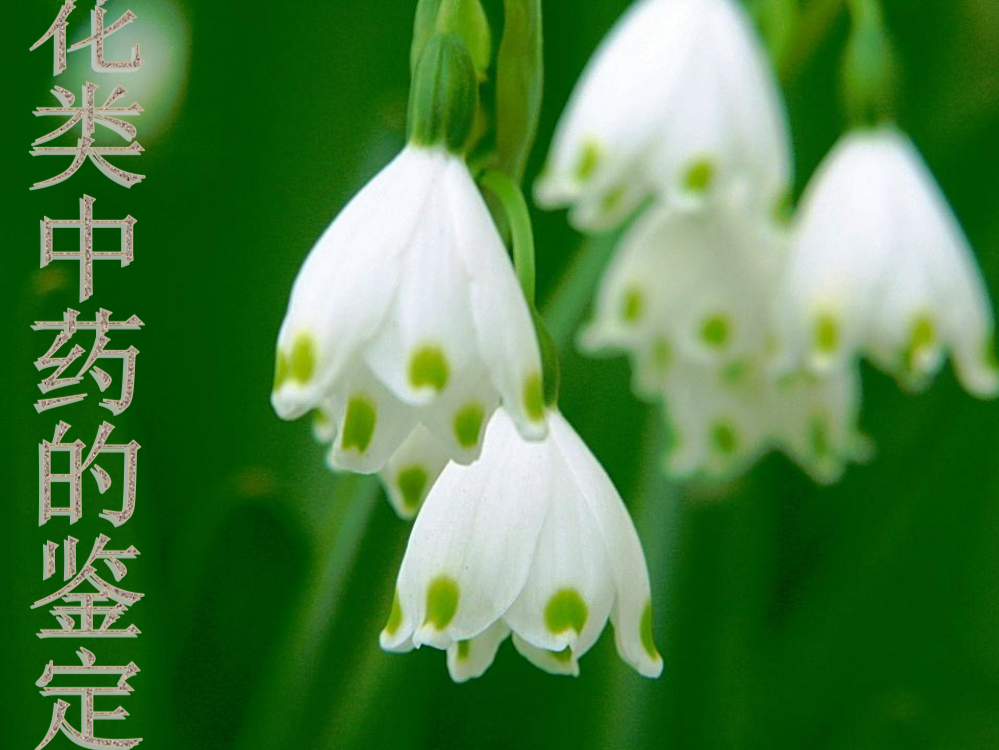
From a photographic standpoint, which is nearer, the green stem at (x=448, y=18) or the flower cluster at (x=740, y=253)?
the green stem at (x=448, y=18)

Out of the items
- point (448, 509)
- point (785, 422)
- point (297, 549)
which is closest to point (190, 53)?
point (297, 549)

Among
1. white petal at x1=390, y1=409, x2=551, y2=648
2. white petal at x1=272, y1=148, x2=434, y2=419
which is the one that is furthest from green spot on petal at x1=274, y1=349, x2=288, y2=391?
white petal at x1=390, y1=409, x2=551, y2=648

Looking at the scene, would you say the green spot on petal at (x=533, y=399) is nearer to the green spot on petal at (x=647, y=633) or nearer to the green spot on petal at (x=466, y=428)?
the green spot on petal at (x=466, y=428)

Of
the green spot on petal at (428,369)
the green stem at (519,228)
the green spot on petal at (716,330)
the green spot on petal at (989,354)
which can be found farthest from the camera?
the green spot on petal at (716,330)

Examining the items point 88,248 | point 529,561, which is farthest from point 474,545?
point 88,248

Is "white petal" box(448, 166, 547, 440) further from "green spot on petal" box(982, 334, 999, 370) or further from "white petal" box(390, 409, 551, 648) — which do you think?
"green spot on petal" box(982, 334, 999, 370)

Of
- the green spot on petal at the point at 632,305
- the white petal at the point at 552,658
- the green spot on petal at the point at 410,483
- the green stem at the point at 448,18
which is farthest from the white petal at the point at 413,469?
the green spot on petal at the point at 632,305

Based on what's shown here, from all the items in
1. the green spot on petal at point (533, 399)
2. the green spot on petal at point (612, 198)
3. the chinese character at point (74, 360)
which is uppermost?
the green spot on petal at point (612, 198)
